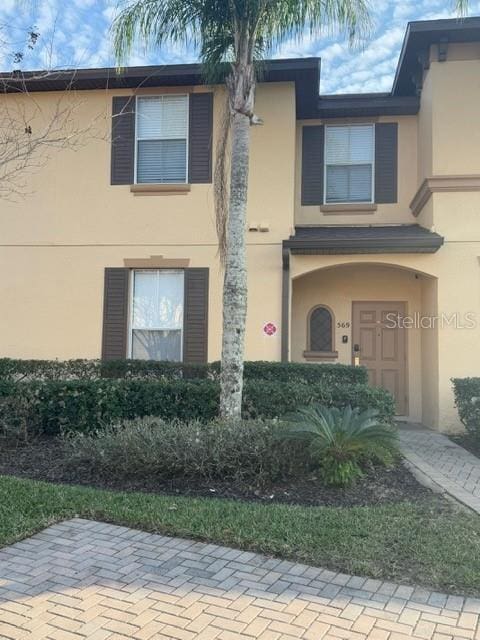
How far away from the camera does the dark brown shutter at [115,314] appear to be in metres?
10.1

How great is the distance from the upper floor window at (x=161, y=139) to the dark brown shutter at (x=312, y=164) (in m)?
2.58

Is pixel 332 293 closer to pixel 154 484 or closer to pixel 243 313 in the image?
pixel 243 313

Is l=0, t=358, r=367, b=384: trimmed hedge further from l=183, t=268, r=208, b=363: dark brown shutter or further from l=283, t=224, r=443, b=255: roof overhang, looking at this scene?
l=283, t=224, r=443, b=255: roof overhang

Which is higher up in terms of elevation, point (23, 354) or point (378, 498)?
point (23, 354)

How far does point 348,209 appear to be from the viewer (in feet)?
36.1

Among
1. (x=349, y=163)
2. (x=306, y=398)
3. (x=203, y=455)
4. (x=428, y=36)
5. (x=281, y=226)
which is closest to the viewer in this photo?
(x=203, y=455)

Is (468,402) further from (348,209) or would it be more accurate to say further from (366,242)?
(348,209)

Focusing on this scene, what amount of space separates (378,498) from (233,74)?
5624mm

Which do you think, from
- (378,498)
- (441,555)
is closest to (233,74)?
(378,498)

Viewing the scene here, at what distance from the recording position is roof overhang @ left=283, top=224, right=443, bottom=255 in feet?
30.4

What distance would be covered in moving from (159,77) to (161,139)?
107cm

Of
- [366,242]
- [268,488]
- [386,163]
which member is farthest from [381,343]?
[268,488]

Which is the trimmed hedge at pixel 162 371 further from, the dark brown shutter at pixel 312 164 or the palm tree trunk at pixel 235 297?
the dark brown shutter at pixel 312 164

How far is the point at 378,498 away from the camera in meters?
5.33
